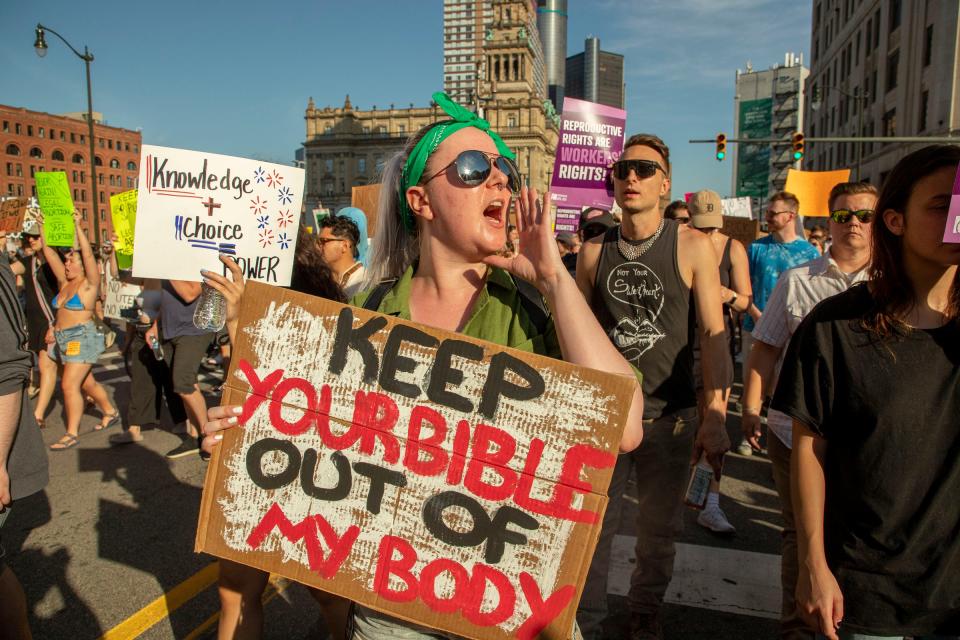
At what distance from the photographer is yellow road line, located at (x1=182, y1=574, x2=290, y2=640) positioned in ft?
9.64

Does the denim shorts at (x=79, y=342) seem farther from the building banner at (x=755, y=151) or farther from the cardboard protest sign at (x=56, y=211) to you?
the building banner at (x=755, y=151)

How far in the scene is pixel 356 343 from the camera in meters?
1.55

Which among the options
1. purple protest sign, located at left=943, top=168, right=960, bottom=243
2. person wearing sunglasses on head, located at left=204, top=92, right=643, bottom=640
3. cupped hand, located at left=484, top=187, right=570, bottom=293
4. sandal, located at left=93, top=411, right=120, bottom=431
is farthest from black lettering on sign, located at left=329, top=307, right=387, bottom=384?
sandal, located at left=93, top=411, right=120, bottom=431

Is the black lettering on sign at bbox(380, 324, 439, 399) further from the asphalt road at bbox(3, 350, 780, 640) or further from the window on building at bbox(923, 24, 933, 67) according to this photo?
the window on building at bbox(923, 24, 933, 67)

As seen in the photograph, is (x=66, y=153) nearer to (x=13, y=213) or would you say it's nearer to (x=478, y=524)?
(x=13, y=213)

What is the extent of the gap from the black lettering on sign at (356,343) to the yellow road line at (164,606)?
183 cm

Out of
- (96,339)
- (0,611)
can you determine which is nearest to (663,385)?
(0,611)

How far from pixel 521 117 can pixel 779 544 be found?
303 ft

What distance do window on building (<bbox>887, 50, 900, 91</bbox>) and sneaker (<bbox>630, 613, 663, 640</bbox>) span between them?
129 ft

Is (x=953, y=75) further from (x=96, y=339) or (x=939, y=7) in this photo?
(x=96, y=339)

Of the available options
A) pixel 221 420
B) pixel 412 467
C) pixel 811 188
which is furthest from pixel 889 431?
pixel 811 188

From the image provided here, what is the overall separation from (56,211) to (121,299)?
3396 mm

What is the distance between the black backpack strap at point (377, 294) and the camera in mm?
1868

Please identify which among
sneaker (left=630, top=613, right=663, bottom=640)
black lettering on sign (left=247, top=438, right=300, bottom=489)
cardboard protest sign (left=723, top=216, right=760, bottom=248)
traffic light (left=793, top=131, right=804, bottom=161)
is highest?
traffic light (left=793, top=131, right=804, bottom=161)
